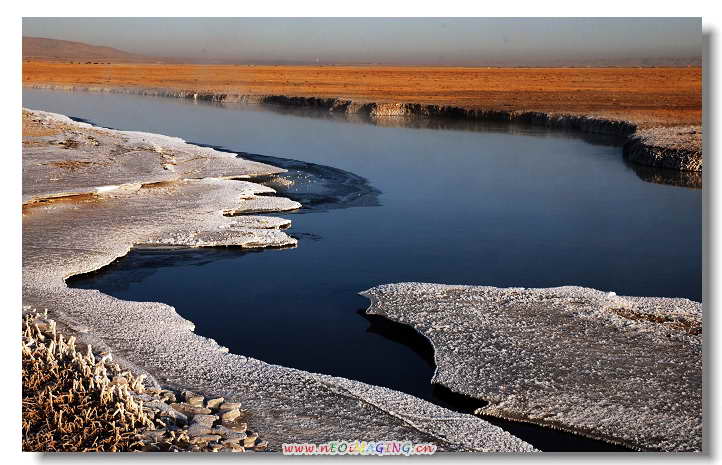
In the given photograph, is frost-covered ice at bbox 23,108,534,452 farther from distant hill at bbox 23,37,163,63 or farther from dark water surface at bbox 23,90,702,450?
distant hill at bbox 23,37,163,63

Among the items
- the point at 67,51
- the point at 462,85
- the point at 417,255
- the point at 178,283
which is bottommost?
the point at 178,283

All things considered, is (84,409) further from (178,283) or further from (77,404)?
(178,283)

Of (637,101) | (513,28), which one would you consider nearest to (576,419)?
(513,28)

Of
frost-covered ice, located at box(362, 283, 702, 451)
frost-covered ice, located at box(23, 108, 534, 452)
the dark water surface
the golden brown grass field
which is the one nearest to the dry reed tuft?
frost-covered ice, located at box(23, 108, 534, 452)

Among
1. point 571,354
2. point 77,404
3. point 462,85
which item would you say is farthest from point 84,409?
point 462,85

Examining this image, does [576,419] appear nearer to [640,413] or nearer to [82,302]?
[640,413]

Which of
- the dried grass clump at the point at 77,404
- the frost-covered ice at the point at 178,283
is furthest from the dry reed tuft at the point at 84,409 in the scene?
the frost-covered ice at the point at 178,283
